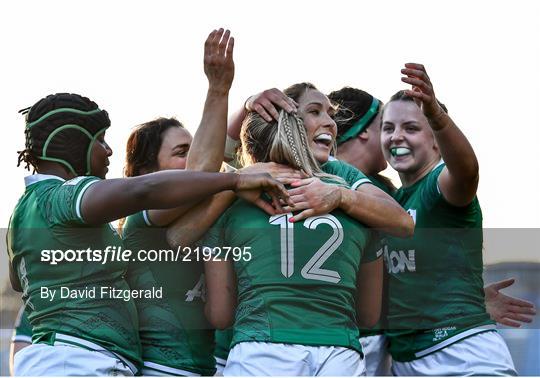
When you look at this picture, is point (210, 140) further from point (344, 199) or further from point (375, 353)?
point (375, 353)

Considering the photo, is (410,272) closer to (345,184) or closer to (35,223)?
(345,184)

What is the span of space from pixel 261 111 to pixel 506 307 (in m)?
1.92

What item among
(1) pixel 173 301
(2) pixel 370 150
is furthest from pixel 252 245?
(2) pixel 370 150

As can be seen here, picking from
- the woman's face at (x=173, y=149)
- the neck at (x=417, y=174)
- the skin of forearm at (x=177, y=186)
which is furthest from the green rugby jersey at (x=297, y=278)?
the neck at (x=417, y=174)

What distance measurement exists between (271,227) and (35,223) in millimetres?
1100

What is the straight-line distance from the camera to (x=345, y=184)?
200 inches

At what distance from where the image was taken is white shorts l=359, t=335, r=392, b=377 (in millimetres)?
5863

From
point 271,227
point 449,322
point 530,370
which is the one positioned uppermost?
point 271,227

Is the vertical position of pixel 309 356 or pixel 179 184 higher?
pixel 179 184

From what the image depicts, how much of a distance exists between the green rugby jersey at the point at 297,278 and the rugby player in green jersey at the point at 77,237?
17 cm

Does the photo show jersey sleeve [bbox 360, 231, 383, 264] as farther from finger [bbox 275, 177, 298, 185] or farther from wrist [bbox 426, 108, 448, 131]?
wrist [bbox 426, 108, 448, 131]

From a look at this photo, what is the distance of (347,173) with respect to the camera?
5293 mm

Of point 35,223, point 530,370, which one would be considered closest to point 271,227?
point 35,223

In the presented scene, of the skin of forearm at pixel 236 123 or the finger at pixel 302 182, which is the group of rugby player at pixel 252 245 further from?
the skin of forearm at pixel 236 123
